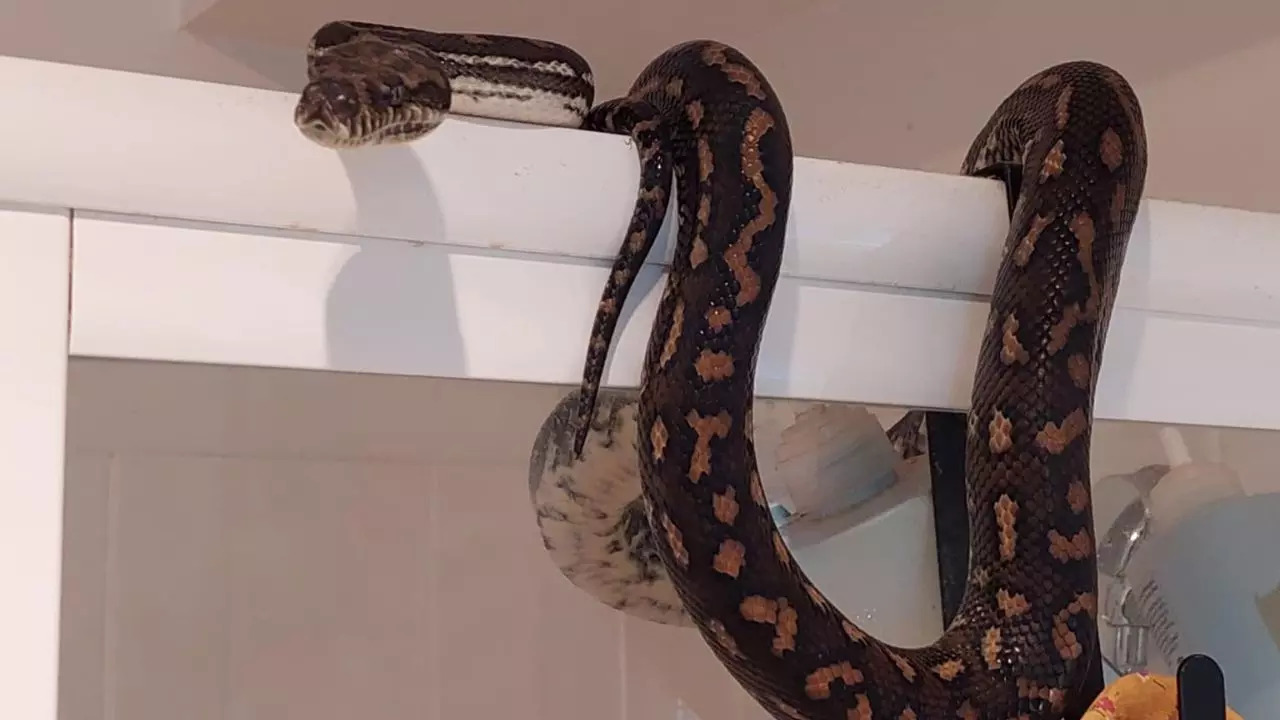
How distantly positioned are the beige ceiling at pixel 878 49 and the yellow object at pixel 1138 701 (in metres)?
0.63

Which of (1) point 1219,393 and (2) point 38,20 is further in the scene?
(2) point 38,20

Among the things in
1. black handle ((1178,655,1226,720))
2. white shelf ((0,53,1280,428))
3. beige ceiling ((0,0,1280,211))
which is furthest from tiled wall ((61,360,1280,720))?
beige ceiling ((0,0,1280,211))

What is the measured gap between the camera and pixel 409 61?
1.79 feet

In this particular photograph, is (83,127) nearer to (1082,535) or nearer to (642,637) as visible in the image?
(1082,535)

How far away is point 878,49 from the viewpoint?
1.43 m

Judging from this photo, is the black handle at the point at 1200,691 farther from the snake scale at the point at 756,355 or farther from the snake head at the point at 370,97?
the snake head at the point at 370,97

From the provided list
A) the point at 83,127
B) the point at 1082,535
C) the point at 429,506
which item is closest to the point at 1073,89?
the point at 1082,535

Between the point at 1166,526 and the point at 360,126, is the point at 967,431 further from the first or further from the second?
the point at 360,126

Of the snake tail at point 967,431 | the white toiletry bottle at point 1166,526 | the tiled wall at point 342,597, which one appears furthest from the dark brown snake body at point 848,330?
the tiled wall at point 342,597

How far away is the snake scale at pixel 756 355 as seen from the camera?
1.72ft

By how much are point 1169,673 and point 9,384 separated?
1.72ft

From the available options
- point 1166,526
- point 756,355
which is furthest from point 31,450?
point 1166,526

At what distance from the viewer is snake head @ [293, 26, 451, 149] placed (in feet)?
1.56

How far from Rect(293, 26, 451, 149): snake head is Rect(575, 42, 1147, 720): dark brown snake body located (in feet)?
0.30
